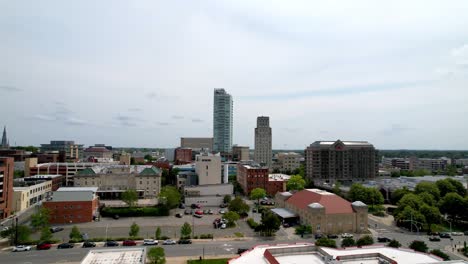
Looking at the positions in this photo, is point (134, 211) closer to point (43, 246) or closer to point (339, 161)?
point (43, 246)

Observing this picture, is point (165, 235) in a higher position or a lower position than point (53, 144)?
lower

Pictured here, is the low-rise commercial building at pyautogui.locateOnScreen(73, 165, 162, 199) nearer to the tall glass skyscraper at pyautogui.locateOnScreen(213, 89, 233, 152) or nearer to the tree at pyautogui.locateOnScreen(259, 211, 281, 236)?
the tree at pyautogui.locateOnScreen(259, 211, 281, 236)

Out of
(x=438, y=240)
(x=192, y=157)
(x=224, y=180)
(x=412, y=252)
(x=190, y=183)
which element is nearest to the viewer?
(x=412, y=252)

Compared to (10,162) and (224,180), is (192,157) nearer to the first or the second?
(224,180)

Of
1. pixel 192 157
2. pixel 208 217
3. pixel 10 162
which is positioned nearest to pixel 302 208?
pixel 208 217

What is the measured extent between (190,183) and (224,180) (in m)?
14.0

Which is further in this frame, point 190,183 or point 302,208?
point 190,183

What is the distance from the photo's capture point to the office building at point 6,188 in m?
54.9

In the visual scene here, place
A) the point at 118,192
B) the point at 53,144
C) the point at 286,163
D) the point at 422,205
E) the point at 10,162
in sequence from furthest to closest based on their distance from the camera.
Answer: the point at 53,144 < the point at 286,163 < the point at 118,192 < the point at 10,162 < the point at 422,205

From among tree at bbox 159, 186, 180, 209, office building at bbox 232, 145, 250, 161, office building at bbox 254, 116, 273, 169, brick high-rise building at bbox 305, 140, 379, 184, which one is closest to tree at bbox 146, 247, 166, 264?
tree at bbox 159, 186, 180, 209

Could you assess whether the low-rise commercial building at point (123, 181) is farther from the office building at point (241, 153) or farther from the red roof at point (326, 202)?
the office building at point (241, 153)

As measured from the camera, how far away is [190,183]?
82062mm

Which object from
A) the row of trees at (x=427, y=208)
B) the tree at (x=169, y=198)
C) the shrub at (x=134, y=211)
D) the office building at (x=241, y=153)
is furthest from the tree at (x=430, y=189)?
the office building at (x=241, y=153)

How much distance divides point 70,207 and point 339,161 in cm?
8573
